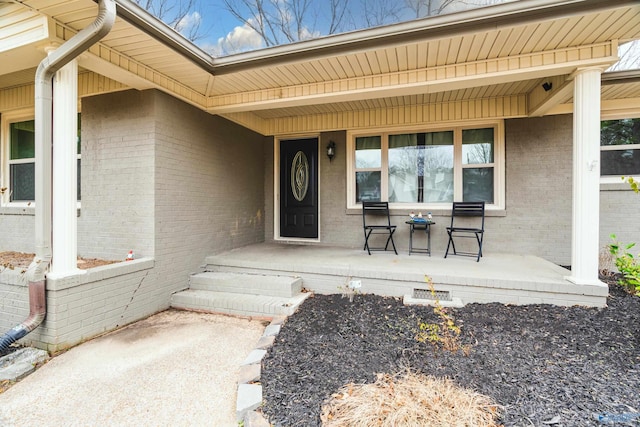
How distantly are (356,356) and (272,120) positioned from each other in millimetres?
4579

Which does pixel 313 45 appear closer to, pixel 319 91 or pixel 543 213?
pixel 319 91

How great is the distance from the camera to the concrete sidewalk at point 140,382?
1.79 m

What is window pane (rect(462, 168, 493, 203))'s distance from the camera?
190 inches

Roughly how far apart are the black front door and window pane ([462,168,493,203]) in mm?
2525

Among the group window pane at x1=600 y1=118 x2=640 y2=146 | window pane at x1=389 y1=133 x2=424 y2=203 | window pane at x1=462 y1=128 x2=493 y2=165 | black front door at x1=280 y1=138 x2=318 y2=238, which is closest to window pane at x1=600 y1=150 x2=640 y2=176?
window pane at x1=600 y1=118 x2=640 y2=146

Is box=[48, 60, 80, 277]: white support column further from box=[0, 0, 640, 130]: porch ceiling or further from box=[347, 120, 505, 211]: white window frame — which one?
box=[347, 120, 505, 211]: white window frame

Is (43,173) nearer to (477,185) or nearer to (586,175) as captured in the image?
(586,175)

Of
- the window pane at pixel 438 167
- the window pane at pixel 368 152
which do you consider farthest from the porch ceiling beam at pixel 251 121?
the window pane at pixel 438 167

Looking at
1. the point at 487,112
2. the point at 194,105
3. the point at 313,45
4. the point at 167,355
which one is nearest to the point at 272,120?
the point at 194,105

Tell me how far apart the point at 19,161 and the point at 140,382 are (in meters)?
4.84

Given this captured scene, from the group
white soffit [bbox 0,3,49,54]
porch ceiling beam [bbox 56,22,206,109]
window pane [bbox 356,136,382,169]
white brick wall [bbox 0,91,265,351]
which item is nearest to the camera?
white soffit [bbox 0,3,49,54]

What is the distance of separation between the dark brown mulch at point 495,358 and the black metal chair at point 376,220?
5.95 ft

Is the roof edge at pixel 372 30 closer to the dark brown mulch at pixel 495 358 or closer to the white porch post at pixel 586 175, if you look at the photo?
the white porch post at pixel 586 175

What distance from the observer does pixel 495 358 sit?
7.00 feet
